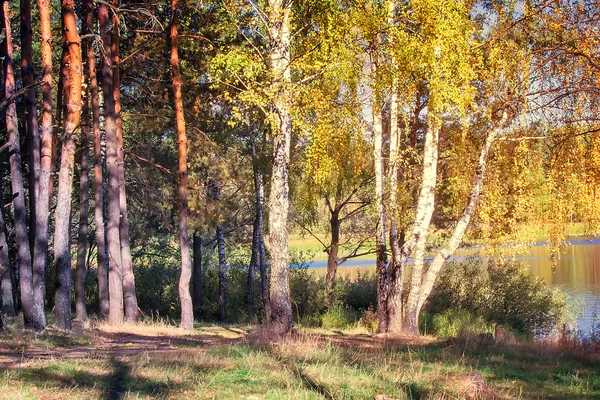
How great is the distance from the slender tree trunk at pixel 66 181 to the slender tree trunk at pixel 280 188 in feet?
13.8

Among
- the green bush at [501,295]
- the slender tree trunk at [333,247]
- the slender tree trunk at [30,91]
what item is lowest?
the green bush at [501,295]

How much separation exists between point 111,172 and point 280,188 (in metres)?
6.60

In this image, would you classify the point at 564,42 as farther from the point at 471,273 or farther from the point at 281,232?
the point at 471,273

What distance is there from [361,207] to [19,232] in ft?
52.2

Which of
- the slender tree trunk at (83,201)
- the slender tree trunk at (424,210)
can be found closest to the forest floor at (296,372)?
the slender tree trunk at (424,210)

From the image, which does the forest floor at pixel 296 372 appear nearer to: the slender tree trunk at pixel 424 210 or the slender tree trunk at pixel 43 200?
the slender tree trunk at pixel 43 200

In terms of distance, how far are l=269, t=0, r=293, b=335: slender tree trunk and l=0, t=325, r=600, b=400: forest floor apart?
7.98 ft

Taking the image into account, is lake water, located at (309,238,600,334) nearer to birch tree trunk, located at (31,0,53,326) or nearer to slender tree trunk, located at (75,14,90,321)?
slender tree trunk, located at (75,14,90,321)

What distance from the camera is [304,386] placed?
800 cm

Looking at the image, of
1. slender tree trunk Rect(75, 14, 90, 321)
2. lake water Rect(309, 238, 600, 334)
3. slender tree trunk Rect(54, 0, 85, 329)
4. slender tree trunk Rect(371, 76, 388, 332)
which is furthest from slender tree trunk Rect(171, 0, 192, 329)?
lake water Rect(309, 238, 600, 334)

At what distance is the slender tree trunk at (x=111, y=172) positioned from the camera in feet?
60.7

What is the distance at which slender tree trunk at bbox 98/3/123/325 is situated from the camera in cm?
1852

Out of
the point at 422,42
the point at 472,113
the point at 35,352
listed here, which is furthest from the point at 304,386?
the point at 472,113

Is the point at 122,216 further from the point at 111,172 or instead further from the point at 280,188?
the point at 280,188
